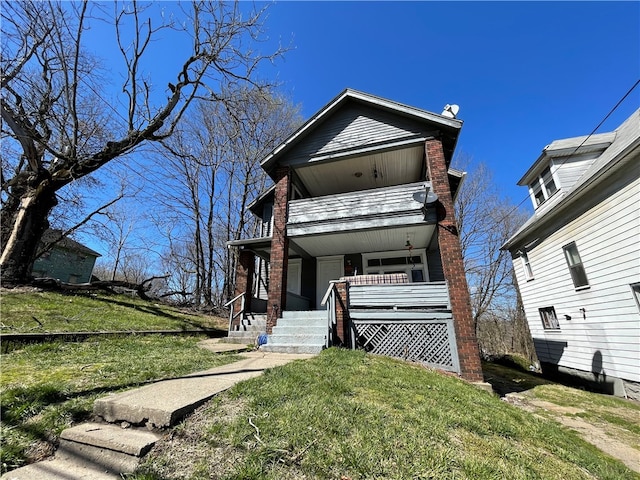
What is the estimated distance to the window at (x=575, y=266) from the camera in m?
8.79

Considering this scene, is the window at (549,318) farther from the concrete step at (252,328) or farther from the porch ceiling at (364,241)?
the concrete step at (252,328)

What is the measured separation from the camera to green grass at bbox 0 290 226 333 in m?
5.92

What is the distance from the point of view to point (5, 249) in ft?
27.3

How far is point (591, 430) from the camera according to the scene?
4562mm

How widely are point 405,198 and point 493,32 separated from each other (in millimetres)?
7715

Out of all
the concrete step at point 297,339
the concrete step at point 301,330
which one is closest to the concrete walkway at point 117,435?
the concrete step at point 297,339

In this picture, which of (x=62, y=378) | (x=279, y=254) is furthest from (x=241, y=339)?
(x=62, y=378)

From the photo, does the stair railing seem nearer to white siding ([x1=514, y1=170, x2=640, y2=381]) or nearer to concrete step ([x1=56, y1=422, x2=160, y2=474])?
concrete step ([x1=56, y1=422, x2=160, y2=474])

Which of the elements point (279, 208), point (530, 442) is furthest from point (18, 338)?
point (530, 442)

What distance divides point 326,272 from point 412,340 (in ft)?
16.8

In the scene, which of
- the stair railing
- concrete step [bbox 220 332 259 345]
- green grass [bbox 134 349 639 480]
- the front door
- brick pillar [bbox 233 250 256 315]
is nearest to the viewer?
green grass [bbox 134 349 639 480]

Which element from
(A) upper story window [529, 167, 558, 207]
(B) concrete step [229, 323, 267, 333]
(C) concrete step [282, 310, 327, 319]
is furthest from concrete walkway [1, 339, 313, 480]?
(A) upper story window [529, 167, 558, 207]

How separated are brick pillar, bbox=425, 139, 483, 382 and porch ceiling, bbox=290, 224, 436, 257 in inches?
28.4

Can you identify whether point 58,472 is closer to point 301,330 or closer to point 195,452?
point 195,452
